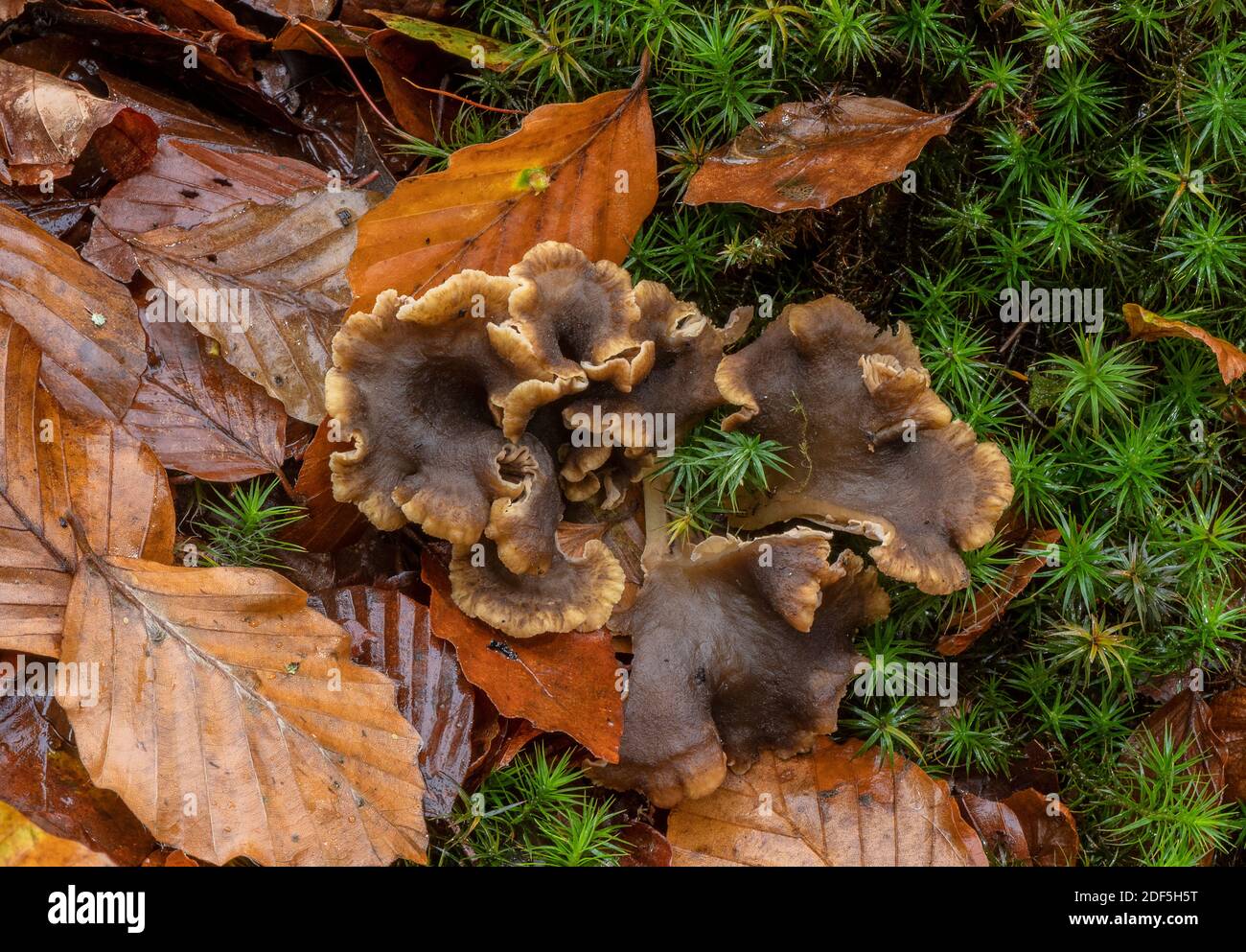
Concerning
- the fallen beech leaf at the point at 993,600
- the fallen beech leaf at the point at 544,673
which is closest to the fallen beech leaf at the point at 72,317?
the fallen beech leaf at the point at 544,673

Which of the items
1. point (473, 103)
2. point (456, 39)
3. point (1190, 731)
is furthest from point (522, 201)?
point (1190, 731)

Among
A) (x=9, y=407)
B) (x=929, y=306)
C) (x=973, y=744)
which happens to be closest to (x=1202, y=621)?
(x=973, y=744)

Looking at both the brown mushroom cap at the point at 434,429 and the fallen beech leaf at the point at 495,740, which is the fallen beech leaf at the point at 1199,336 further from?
the fallen beech leaf at the point at 495,740

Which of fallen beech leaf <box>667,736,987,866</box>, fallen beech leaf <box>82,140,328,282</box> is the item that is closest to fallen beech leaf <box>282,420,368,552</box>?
fallen beech leaf <box>82,140,328,282</box>

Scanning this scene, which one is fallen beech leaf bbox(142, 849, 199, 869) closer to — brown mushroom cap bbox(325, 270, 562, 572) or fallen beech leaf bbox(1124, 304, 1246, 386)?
brown mushroom cap bbox(325, 270, 562, 572)

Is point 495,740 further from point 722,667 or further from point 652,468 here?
point 652,468
